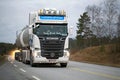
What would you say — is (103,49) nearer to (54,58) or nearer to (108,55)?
(108,55)

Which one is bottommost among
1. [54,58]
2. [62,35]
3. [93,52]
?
[93,52]

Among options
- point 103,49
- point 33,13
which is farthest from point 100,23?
point 33,13

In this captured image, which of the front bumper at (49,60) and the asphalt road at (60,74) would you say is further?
the front bumper at (49,60)

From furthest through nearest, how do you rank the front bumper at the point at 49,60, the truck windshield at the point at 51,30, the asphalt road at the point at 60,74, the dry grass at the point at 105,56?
the dry grass at the point at 105,56 → the truck windshield at the point at 51,30 → the front bumper at the point at 49,60 → the asphalt road at the point at 60,74

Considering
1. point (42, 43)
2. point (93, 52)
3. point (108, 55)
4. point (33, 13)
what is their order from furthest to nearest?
1. point (93, 52)
2. point (108, 55)
3. point (33, 13)
4. point (42, 43)

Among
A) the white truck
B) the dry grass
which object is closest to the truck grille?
the white truck

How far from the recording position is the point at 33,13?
33.3m

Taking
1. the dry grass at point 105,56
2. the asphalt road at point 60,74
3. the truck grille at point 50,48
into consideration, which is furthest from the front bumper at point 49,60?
the dry grass at point 105,56

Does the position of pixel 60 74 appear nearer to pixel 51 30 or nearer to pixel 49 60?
pixel 49 60

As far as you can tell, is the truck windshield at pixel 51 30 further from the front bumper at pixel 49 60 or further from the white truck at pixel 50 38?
the front bumper at pixel 49 60

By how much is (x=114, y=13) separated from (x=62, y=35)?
38.8 metres

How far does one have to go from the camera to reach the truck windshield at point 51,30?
30172mm

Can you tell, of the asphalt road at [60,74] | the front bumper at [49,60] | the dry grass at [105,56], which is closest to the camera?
the asphalt road at [60,74]

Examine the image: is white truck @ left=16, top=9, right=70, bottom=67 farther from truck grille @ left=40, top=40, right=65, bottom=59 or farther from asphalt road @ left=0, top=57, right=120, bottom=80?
asphalt road @ left=0, top=57, right=120, bottom=80
